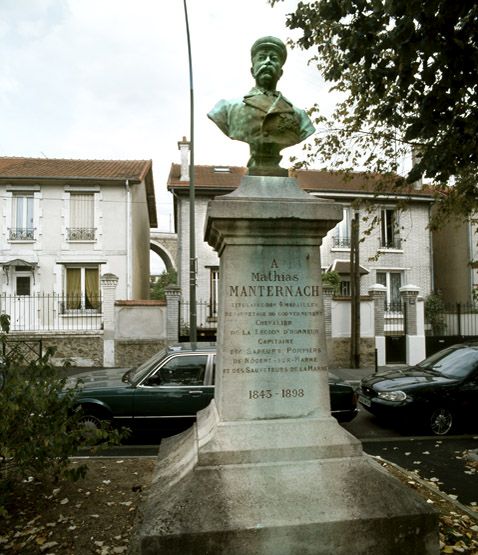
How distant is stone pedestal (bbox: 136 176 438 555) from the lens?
10.7ft

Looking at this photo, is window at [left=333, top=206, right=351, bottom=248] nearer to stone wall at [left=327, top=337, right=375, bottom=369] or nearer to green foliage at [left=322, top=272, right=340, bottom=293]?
green foliage at [left=322, top=272, right=340, bottom=293]

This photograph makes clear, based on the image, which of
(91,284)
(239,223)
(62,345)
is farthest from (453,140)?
(91,284)

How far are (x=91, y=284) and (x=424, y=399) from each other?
665 inches

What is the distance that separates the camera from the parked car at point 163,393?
7250 millimetres

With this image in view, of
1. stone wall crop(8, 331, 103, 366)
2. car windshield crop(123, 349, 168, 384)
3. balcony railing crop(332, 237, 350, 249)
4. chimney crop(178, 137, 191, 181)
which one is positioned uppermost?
chimney crop(178, 137, 191, 181)

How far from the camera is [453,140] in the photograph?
6152 mm

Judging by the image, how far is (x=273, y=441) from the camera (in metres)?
A: 3.71

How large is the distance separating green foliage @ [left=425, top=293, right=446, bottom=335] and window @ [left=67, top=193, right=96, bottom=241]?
15.4 m

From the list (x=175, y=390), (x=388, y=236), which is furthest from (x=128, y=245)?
(x=175, y=390)

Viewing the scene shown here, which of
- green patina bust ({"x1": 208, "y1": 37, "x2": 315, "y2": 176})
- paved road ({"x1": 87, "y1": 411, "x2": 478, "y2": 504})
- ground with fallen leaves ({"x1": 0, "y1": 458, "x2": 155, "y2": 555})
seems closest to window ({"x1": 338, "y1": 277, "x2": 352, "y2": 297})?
paved road ({"x1": 87, "y1": 411, "x2": 478, "y2": 504})

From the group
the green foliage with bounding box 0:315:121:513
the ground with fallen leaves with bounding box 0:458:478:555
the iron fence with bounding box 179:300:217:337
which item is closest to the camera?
the ground with fallen leaves with bounding box 0:458:478:555

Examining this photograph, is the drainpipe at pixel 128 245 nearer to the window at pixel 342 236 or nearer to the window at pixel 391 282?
the window at pixel 342 236

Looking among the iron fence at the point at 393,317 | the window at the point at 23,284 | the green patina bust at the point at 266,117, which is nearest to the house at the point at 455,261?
the iron fence at the point at 393,317

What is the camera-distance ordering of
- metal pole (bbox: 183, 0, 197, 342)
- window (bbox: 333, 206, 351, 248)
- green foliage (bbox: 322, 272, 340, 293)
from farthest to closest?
1. window (bbox: 333, 206, 351, 248)
2. green foliage (bbox: 322, 272, 340, 293)
3. metal pole (bbox: 183, 0, 197, 342)
